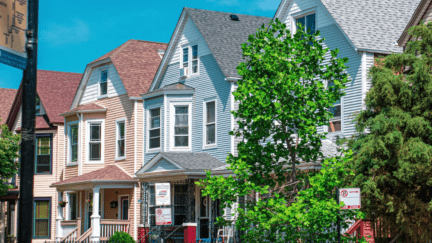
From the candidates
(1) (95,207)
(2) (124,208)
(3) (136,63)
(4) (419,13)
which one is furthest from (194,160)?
(4) (419,13)

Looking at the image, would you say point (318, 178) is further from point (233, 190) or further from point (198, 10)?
point (198, 10)

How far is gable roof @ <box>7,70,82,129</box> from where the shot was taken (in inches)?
1337

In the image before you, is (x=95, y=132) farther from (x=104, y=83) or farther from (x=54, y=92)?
(x=54, y=92)

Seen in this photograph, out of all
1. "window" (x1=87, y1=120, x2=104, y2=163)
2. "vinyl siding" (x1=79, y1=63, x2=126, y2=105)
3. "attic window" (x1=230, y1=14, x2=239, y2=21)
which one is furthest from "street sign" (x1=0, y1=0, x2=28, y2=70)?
"window" (x1=87, y1=120, x2=104, y2=163)

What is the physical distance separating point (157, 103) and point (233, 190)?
602 inches

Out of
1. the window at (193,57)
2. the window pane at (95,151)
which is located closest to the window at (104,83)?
the window pane at (95,151)

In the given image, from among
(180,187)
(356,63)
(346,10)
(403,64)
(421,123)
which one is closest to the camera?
(421,123)

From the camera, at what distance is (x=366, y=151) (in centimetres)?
1433

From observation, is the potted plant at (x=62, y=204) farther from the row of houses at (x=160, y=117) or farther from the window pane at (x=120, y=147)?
the window pane at (x=120, y=147)

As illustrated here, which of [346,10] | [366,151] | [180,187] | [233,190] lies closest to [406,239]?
[366,151]

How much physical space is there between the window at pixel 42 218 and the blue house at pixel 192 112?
9010 mm

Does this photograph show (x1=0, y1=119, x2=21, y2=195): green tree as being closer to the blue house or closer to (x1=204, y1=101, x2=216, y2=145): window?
the blue house

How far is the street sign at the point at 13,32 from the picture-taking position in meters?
5.93

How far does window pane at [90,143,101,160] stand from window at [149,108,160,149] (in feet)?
13.0
